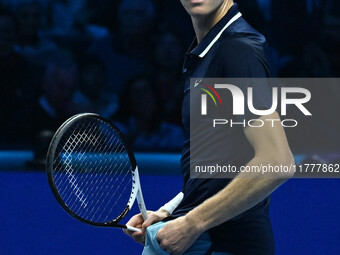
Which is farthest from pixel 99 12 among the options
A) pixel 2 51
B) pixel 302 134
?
pixel 302 134

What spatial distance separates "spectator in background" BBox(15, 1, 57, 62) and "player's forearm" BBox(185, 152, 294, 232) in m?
2.81

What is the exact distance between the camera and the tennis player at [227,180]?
144 cm

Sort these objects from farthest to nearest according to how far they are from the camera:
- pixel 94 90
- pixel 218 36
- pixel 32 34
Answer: pixel 32 34 → pixel 94 90 → pixel 218 36

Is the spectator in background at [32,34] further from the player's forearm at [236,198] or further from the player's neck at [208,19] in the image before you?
the player's forearm at [236,198]

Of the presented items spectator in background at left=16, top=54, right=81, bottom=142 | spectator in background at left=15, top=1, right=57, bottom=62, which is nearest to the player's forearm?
spectator in background at left=16, top=54, right=81, bottom=142

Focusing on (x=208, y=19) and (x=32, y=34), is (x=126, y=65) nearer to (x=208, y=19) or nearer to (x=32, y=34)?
(x=32, y=34)

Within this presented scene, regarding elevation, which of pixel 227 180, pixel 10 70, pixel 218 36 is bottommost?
pixel 10 70

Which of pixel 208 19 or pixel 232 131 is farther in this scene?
pixel 208 19

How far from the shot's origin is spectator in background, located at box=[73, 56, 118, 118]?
4.00 m

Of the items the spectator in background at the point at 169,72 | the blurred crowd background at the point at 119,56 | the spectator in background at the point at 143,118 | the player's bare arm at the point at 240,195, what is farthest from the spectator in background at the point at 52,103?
the player's bare arm at the point at 240,195

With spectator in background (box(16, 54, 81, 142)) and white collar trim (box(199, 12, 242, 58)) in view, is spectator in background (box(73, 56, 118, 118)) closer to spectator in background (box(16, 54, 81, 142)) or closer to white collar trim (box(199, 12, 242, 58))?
spectator in background (box(16, 54, 81, 142))

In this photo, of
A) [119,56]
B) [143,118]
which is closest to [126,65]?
[119,56]

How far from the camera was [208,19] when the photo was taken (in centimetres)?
165

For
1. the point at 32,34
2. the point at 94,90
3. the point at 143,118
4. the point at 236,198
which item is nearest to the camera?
the point at 236,198
